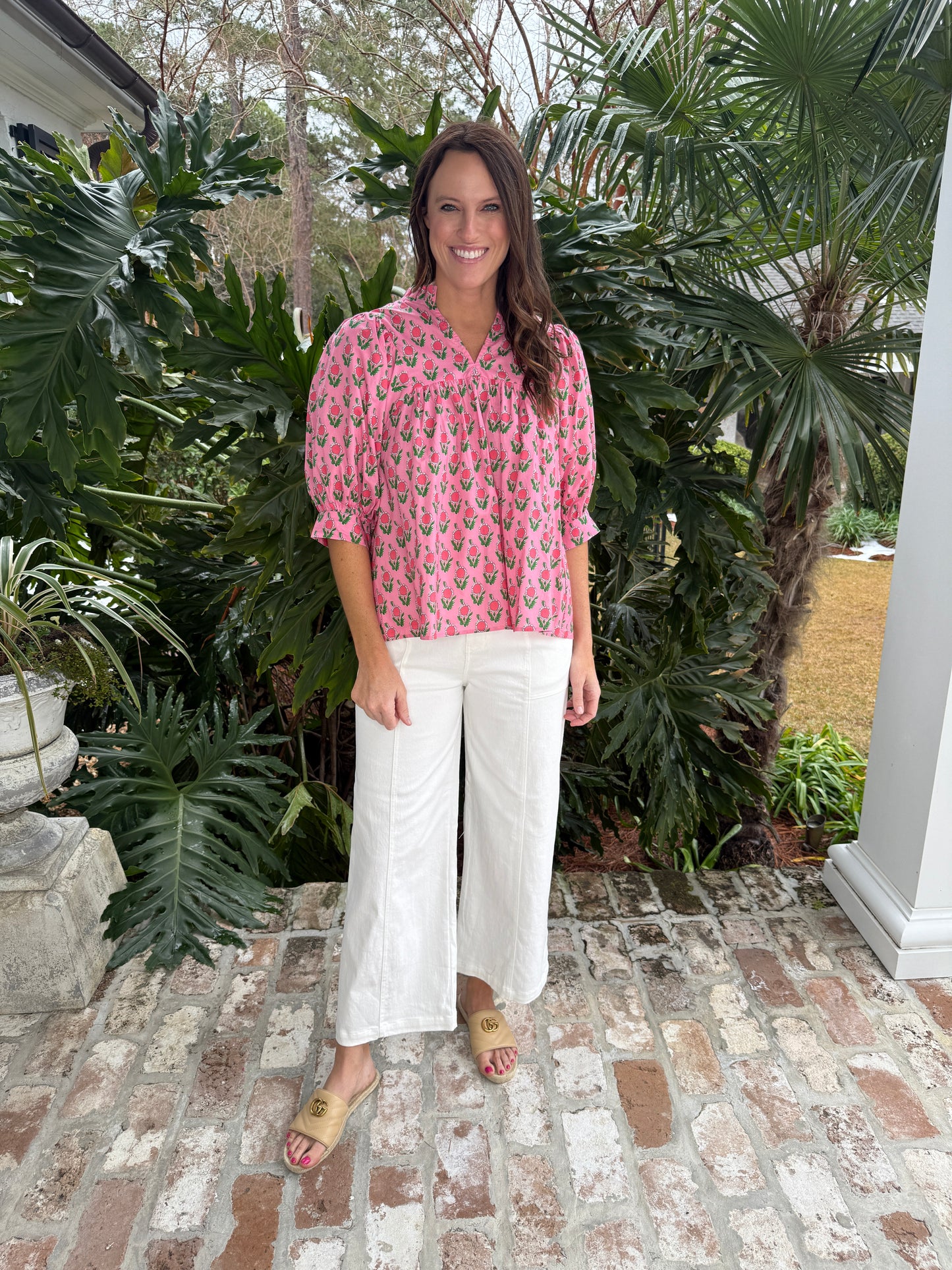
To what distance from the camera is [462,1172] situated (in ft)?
5.02

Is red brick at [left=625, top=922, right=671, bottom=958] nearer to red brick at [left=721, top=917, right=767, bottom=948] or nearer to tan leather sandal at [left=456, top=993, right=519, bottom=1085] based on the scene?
red brick at [left=721, top=917, right=767, bottom=948]

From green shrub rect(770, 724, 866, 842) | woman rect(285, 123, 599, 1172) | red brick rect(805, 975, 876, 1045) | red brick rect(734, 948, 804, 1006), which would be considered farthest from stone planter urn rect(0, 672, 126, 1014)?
green shrub rect(770, 724, 866, 842)

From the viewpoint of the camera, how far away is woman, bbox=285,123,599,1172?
1.34m

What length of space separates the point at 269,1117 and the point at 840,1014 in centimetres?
120

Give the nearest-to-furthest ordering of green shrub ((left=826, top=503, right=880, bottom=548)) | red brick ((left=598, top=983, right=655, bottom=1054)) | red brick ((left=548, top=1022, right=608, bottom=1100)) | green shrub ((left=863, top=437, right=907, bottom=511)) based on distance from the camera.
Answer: red brick ((left=548, top=1022, right=608, bottom=1100))
red brick ((left=598, top=983, right=655, bottom=1054))
green shrub ((left=863, top=437, right=907, bottom=511))
green shrub ((left=826, top=503, right=880, bottom=548))

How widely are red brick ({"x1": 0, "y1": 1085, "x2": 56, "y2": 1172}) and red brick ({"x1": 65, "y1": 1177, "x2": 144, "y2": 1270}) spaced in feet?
0.60

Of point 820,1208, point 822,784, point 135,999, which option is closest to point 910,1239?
point 820,1208

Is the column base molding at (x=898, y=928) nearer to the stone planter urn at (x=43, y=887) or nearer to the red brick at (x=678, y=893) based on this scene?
the red brick at (x=678, y=893)

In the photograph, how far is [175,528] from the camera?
2715 mm

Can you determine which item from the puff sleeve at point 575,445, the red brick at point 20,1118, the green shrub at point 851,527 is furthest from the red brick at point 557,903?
the green shrub at point 851,527

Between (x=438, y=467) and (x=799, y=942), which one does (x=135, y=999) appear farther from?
(x=799, y=942)

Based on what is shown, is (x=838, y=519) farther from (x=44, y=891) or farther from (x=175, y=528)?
(x=44, y=891)

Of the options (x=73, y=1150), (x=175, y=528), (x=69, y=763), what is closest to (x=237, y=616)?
(x=175, y=528)

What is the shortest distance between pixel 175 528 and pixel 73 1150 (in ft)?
5.57
